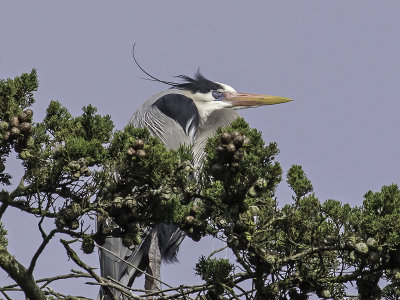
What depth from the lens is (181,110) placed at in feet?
22.6

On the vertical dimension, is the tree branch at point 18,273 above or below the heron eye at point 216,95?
below

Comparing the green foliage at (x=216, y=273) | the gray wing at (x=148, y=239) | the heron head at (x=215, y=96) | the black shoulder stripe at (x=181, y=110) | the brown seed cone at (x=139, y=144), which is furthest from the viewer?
the heron head at (x=215, y=96)

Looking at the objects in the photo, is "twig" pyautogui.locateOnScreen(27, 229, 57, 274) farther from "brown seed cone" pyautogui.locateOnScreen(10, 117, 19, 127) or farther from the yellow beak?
the yellow beak

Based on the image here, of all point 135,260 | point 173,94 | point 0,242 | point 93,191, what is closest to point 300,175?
point 93,191

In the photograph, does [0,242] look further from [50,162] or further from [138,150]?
[138,150]

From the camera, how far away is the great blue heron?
6.00 meters

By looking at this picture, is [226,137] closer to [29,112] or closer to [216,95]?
[29,112]

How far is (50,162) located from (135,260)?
2.85m

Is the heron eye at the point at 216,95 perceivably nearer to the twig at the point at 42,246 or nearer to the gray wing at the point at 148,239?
the gray wing at the point at 148,239

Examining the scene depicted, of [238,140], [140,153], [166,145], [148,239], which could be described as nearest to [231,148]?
[238,140]

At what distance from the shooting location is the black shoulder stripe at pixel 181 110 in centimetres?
685

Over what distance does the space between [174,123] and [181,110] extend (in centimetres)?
18

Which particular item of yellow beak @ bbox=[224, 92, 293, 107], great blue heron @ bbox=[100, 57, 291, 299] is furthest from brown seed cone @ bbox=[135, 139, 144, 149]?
yellow beak @ bbox=[224, 92, 293, 107]

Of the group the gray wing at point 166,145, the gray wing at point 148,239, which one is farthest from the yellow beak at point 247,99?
the gray wing at point 148,239
